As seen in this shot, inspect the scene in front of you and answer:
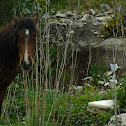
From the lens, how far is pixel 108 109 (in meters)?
3.85

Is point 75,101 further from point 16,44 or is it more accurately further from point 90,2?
point 90,2

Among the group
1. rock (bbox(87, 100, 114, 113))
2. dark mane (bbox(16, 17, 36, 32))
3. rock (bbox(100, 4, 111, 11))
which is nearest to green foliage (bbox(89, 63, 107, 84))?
rock (bbox(87, 100, 114, 113))

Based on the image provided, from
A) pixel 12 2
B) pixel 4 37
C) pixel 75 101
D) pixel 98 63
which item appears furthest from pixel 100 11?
pixel 4 37

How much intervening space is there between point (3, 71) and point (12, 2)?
2473 mm

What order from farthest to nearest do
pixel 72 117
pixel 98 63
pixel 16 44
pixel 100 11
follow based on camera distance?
pixel 100 11 → pixel 98 63 → pixel 72 117 → pixel 16 44

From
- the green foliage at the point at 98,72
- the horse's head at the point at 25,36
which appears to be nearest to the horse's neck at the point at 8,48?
the horse's head at the point at 25,36

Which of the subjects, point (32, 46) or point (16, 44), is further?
point (16, 44)

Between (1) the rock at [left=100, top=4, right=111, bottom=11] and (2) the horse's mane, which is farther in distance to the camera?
(1) the rock at [left=100, top=4, right=111, bottom=11]

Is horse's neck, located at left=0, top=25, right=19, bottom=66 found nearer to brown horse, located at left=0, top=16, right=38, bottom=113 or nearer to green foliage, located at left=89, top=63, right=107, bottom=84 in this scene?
brown horse, located at left=0, top=16, right=38, bottom=113

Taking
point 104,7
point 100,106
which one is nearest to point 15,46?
point 100,106

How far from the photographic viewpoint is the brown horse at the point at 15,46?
7.95 feet

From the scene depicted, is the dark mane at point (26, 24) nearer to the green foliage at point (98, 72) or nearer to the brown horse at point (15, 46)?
the brown horse at point (15, 46)

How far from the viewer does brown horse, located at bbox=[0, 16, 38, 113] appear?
95.3 inches

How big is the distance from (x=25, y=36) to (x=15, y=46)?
0.38 metres
